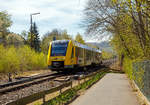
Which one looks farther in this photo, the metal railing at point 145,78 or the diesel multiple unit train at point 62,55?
the diesel multiple unit train at point 62,55

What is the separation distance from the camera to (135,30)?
42.3ft

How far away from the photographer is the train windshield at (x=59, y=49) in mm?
20578

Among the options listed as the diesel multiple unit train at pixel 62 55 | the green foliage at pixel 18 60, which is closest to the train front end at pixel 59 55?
the diesel multiple unit train at pixel 62 55

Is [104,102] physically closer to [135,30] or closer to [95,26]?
[135,30]

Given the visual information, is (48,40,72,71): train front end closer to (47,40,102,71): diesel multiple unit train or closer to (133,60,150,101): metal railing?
(47,40,102,71): diesel multiple unit train

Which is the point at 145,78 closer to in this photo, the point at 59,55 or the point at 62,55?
the point at 62,55

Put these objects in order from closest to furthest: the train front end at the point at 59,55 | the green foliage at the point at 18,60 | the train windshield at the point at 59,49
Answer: the train front end at the point at 59,55, the train windshield at the point at 59,49, the green foliage at the point at 18,60

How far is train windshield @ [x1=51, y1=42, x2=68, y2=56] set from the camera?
67.5 ft

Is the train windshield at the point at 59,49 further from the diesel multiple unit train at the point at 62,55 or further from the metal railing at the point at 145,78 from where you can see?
the metal railing at the point at 145,78

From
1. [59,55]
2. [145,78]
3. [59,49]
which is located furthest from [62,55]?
[145,78]

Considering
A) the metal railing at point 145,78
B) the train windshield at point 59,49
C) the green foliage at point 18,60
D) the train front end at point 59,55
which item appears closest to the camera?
the metal railing at point 145,78

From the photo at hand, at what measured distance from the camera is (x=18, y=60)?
74.0 feet

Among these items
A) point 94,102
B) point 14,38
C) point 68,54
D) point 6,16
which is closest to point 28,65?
point 68,54

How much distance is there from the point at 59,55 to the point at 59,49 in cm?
68
